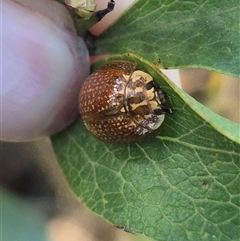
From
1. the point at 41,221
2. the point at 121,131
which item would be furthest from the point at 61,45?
the point at 41,221

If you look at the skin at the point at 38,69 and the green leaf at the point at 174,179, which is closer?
the green leaf at the point at 174,179

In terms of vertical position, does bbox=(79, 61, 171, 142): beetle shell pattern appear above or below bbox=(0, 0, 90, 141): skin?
below

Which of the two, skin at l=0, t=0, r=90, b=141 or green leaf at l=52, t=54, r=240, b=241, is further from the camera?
skin at l=0, t=0, r=90, b=141

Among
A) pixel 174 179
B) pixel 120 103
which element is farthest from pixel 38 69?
pixel 174 179

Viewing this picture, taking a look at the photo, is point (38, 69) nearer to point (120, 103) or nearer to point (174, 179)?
point (120, 103)

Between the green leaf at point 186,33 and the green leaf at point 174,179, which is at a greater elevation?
the green leaf at point 186,33

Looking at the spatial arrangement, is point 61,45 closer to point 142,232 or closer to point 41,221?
point 142,232
